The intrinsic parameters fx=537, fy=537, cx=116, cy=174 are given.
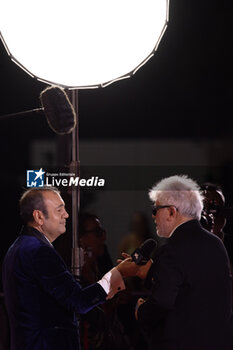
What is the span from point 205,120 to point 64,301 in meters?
1.73

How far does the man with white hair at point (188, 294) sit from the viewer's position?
1.56 metres

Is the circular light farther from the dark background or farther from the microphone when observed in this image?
the dark background

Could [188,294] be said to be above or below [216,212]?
below

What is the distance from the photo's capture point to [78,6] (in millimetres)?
1880

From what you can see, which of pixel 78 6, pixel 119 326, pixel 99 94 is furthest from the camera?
pixel 99 94

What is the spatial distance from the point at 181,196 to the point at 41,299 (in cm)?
53

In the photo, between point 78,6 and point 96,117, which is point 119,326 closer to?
point 96,117

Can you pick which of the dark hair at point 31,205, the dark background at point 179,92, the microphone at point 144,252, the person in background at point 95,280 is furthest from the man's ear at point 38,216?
the dark background at point 179,92

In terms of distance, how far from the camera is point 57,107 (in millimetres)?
1935

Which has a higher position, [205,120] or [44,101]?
[205,120]

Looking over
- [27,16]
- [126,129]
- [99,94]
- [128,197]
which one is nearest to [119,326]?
[128,197]

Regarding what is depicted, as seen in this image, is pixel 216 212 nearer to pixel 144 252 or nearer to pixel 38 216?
pixel 144 252
